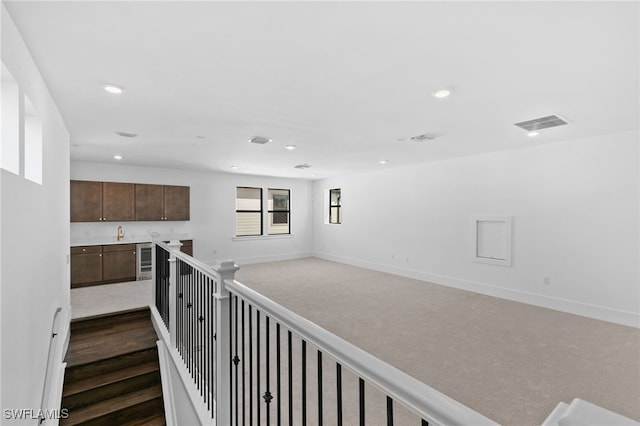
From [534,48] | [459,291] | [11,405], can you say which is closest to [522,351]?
[459,291]

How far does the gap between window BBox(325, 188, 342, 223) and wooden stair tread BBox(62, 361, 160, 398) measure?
618 cm

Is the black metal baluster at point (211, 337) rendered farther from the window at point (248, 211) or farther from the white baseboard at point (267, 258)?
the window at point (248, 211)

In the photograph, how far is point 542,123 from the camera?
11.9ft

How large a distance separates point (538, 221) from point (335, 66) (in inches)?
172

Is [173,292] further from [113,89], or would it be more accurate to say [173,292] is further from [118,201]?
[118,201]

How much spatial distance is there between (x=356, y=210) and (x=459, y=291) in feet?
11.1

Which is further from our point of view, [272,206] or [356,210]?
[272,206]

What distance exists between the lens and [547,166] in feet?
15.5

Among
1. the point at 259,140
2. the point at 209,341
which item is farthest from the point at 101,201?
the point at 209,341

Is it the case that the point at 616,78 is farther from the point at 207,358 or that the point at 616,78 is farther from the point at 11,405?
the point at 11,405

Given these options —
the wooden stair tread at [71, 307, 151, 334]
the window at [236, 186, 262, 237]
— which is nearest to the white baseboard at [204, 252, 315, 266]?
the window at [236, 186, 262, 237]

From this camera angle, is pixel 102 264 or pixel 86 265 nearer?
pixel 86 265

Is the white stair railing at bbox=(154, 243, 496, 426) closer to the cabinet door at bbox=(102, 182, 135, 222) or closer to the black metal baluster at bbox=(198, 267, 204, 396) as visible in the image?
the black metal baluster at bbox=(198, 267, 204, 396)

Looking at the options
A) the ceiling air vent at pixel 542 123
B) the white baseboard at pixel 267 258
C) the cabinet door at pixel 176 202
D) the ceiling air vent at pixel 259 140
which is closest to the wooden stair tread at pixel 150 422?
the ceiling air vent at pixel 259 140
